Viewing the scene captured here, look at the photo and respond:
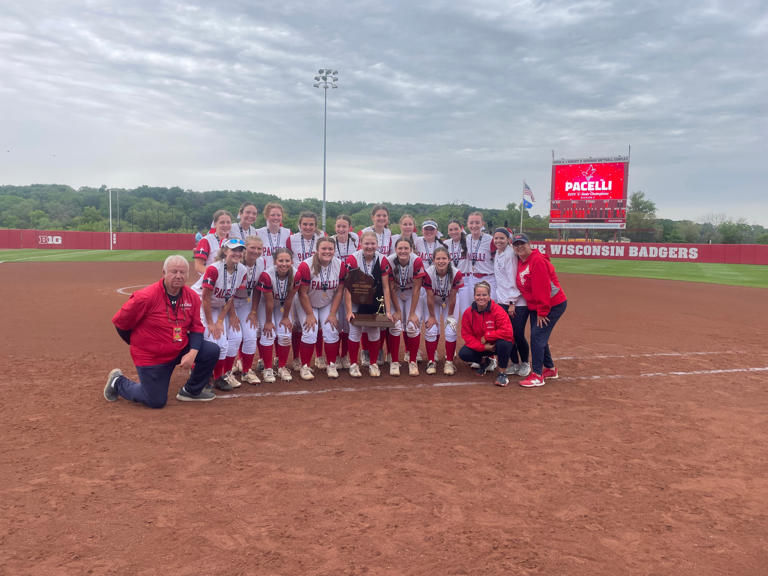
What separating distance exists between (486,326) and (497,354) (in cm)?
36

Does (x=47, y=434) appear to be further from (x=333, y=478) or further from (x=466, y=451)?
(x=466, y=451)

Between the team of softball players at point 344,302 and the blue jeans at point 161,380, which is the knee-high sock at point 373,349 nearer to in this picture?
the team of softball players at point 344,302

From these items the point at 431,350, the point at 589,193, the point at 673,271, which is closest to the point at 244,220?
the point at 431,350

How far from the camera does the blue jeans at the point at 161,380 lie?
15.5ft

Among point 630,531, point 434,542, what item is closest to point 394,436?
point 434,542

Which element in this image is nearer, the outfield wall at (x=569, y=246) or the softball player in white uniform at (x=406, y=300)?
the softball player in white uniform at (x=406, y=300)

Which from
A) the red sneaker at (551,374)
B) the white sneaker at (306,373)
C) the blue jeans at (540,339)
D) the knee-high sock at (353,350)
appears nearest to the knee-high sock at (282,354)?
the white sneaker at (306,373)

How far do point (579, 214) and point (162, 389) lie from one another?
33412mm

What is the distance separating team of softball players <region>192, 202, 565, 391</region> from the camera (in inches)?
219

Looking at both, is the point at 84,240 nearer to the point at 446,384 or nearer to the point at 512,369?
the point at 446,384

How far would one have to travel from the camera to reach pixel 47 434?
4.09 metres

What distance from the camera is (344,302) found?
6219mm

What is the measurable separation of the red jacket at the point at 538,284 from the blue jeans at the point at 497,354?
1.72ft

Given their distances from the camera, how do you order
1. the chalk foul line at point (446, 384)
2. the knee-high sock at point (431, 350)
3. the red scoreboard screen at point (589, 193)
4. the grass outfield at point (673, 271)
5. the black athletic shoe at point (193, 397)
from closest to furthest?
the black athletic shoe at point (193, 397) < the chalk foul line at point (446, 384) < the knee-high sock at point (431, 350) < the grass outfield at point (673, 271) < the red scoreboard screen at point (589, 193)
